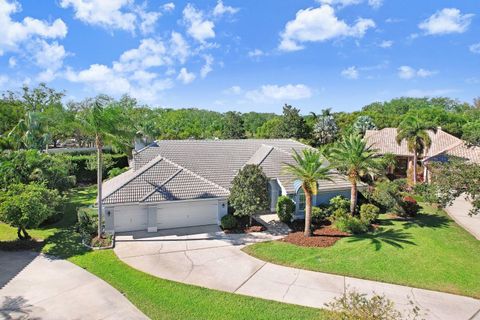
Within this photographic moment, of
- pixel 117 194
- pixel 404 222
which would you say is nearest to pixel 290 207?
pixel 404 222

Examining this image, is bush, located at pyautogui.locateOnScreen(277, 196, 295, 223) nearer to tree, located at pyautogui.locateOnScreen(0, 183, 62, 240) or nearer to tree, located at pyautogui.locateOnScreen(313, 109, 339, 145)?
tree, located at pyautogui.locateOnScreen(0, 183, 62, 240)

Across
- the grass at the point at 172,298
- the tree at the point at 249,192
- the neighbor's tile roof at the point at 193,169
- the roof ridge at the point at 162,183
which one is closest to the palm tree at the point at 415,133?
the neighbor's tile roof at the point at 193,169

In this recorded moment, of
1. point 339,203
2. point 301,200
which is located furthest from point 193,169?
point 339,203

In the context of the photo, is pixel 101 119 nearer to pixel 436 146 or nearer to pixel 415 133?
pixel 415 133

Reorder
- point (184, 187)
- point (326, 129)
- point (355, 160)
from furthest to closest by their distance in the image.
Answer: point (326, 129)
point (355, 160)
point (184, 187)

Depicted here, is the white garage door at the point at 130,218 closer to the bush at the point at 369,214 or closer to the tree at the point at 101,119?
the tree at the point at 101,119

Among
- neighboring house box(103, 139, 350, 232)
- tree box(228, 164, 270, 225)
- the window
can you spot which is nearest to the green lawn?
tree box(228, 164, 270, 225)
